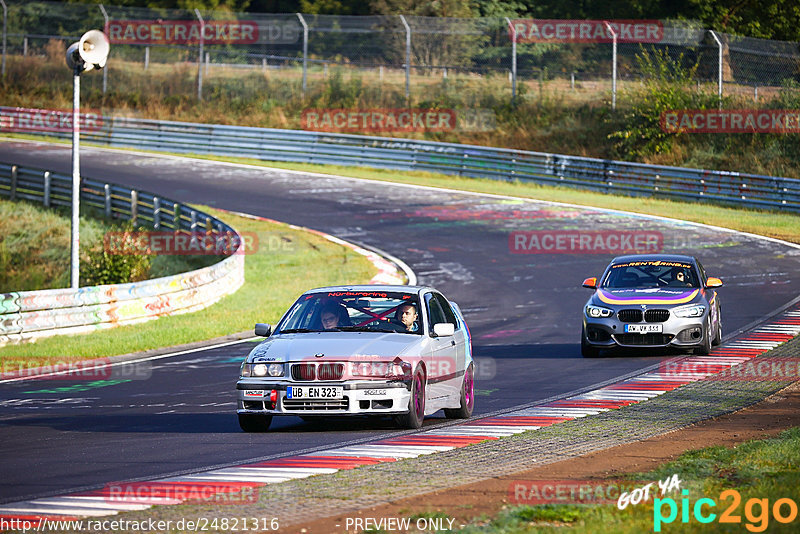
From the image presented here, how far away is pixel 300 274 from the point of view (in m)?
28.9

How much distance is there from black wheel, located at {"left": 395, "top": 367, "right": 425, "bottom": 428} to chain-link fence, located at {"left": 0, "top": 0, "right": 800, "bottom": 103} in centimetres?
3175

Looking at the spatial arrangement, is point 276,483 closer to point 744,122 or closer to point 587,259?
point 587,259

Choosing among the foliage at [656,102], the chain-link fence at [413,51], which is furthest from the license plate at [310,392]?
the foliage at [656,102]

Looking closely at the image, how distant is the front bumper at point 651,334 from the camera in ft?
57.2

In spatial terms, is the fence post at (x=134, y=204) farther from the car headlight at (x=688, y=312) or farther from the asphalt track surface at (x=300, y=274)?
the car headlight at (x=688, y=312)

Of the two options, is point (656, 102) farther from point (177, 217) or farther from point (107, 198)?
point (107, 198)

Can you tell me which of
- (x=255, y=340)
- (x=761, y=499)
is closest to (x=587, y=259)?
(x=255, y=340)

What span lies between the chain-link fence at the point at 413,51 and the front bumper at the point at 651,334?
25023 mm

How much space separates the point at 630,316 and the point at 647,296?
49cm

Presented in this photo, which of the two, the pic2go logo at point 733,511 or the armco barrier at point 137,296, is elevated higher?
the pic2go logo at point 733,511

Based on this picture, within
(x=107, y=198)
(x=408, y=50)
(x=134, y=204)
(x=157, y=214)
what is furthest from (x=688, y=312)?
(x=408, y=50)

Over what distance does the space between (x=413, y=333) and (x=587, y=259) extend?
723 inches

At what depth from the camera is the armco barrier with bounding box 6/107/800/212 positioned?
1513 inches

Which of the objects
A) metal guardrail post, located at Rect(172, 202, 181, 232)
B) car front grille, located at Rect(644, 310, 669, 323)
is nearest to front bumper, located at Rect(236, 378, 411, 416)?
car front grille, located at Rect(644, 310, 669, 323)
